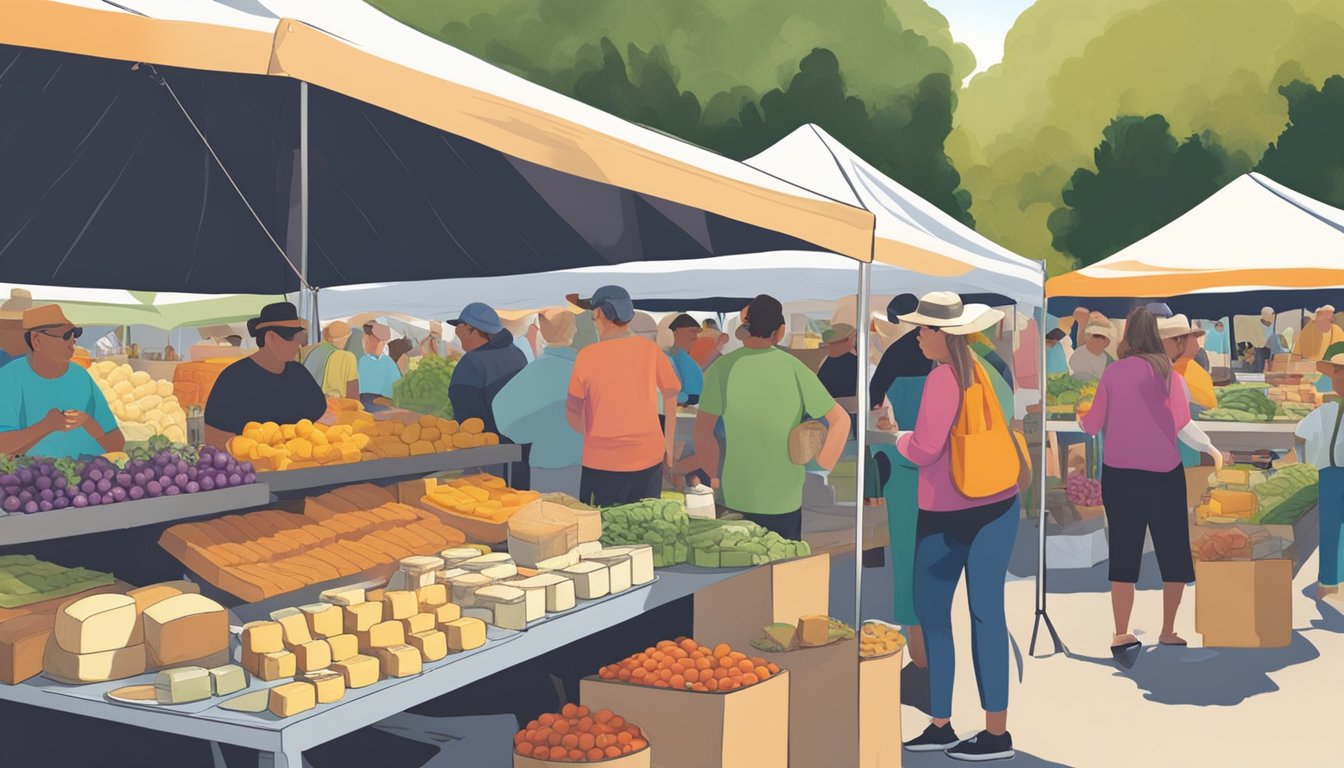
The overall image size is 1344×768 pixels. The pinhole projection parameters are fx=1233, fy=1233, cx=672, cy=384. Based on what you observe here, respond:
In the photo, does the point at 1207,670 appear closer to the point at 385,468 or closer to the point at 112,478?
the point at 385,468

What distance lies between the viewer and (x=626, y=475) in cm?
573

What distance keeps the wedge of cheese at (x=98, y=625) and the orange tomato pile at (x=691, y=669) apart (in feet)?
5.11

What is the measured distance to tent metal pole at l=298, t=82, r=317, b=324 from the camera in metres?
6.95

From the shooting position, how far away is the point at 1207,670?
6852mm

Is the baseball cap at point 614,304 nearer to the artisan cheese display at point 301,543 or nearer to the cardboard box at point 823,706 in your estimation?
the artisan cheese display at point 301,543

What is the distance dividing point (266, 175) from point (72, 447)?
8.04 ft

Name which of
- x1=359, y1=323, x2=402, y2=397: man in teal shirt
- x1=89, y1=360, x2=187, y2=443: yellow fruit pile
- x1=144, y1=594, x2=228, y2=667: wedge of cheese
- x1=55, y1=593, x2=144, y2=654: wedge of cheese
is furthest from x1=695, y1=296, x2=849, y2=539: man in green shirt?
x1=359, y1=323, x2=402, y2=397: man in teal shirt

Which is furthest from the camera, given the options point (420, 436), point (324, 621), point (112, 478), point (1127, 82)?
point (1127, 82)

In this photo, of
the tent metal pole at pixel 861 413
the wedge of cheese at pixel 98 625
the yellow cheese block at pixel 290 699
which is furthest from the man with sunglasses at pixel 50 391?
the tent metal pole at pixel 861 413

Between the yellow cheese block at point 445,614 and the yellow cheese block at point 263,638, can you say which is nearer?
the yellow cheese block at point 263,638

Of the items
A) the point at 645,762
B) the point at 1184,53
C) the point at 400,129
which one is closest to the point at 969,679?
the point at 645,762

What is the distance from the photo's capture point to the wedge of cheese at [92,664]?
3.17m

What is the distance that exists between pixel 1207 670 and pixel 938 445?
2.99 meters

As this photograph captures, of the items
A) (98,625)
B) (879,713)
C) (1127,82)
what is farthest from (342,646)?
(1127,82)
